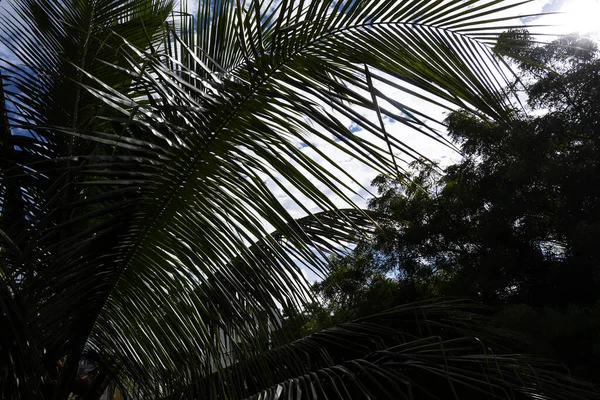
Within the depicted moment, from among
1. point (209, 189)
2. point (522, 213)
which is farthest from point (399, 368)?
point (522, 213)

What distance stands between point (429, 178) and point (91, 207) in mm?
12082

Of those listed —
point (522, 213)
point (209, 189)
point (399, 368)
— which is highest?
point (522, 213)

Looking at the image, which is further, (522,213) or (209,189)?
(522,213)

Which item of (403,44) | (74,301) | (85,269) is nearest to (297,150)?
(403,44)

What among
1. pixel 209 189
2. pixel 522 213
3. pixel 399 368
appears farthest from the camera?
pixel 522 213

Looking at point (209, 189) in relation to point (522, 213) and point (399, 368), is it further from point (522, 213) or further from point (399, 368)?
point (522, 213)

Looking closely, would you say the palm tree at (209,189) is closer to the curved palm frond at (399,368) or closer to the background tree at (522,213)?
the curved palm frond at (399,368)

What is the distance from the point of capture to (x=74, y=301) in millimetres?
1321

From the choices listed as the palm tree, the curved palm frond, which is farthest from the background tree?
the palm tree

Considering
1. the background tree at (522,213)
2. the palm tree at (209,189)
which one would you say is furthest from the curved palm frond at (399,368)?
the background tree at (522,213)

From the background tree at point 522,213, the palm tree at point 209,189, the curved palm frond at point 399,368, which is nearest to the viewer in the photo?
the palm tree at point 209,189

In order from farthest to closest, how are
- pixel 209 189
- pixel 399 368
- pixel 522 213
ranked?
pixel 522 213 < pixel 399 368 < pixel 209 189

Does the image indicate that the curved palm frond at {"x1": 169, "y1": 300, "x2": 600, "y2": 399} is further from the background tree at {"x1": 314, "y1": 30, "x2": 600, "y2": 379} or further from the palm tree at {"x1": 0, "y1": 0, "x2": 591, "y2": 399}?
the background tree at {"x1": 314, "y1": 30, "x2": 600, "y2": 379}

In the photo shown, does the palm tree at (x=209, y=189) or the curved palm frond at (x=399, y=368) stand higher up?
the palm tree at (x=209, y=189)
